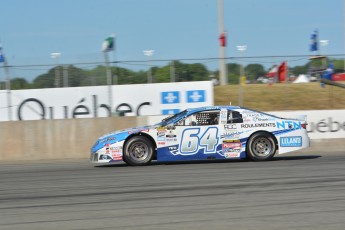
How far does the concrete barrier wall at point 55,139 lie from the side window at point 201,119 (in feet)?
12.0

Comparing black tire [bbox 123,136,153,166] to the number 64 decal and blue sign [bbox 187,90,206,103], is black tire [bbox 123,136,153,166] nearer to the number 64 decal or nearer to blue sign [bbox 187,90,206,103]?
the number 64 decal

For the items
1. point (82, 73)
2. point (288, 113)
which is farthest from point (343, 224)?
point (82, 73)

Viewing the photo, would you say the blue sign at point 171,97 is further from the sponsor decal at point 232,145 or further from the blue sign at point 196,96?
the sponsor decal at point 232,145

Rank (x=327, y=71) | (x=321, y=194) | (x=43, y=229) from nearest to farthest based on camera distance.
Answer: (x=43, y=229)
(x=321, y=194)
(x=327, y=71)

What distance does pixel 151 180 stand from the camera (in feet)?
33.9

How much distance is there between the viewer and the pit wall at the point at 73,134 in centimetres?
1683

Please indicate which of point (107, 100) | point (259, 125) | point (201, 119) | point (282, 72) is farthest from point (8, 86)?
point (282, 72)

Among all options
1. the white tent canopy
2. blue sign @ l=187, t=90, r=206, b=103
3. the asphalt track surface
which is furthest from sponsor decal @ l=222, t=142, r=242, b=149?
the white tent canopy

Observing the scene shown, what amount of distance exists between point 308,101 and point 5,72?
1276 cm

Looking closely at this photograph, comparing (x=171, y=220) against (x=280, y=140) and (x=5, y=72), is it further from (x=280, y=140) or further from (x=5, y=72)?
(x=5, y=72)

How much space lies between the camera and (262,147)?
13.6 m

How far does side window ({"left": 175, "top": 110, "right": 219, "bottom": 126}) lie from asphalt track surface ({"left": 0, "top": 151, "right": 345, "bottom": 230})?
4.04ft

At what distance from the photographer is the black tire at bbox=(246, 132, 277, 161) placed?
44.2ft

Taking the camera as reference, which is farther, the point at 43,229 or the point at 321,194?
the point at 321,194
